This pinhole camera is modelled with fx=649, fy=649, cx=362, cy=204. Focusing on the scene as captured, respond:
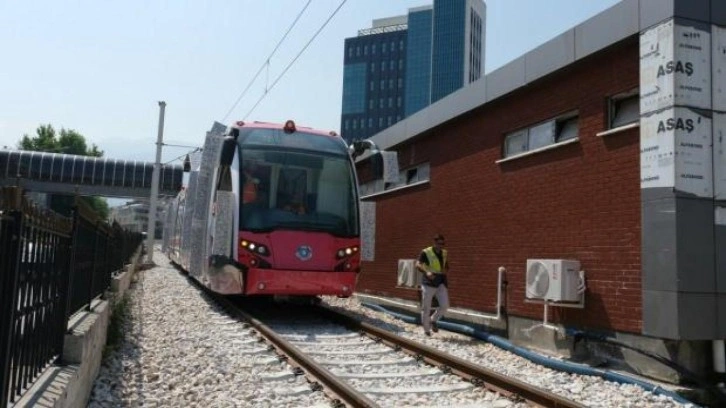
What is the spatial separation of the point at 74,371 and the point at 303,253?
6356 millimetres

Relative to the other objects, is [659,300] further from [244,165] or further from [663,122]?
[244,165]

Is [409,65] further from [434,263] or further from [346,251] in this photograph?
[434,263]

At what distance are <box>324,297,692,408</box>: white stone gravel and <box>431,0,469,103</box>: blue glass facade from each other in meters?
128

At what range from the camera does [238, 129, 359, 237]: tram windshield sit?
36.7 feet

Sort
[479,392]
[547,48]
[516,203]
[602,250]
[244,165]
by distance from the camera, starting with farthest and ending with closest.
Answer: [244,165]
[516,203]
[547,48]
[602,250]
[479,392]

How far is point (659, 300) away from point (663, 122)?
2.03 meters

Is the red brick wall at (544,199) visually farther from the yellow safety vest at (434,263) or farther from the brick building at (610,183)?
the yellow safety vest at (434,263)

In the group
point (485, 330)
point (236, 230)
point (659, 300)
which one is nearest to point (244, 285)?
point (236, 230)

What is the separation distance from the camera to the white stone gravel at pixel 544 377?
253 inches

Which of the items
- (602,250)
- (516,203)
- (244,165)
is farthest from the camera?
(244,165)

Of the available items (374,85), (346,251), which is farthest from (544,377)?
(374,85)

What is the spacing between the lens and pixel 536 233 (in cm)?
1008

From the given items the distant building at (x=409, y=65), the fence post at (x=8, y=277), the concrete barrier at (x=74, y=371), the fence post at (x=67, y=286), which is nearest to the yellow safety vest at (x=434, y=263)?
the concrete barrier at (x=74, y=371)

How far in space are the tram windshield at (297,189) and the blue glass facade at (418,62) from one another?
401 feet
